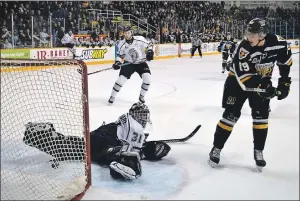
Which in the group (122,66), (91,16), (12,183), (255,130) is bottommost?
(12,183)

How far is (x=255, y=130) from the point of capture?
78.4 inches

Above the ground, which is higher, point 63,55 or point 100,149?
point 63,55

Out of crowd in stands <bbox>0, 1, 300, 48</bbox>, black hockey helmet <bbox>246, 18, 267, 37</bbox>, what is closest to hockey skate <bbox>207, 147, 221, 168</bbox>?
black hockey helmet <bbox>246, 18, 267, 37</bbox>

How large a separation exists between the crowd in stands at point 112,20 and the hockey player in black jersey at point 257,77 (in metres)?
5.13

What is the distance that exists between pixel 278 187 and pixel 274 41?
0.68m

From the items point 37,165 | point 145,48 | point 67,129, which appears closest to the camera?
point 37,165

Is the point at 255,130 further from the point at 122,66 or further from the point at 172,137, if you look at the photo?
the point at 122,66

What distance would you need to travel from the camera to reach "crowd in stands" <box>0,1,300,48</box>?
687 centimetres

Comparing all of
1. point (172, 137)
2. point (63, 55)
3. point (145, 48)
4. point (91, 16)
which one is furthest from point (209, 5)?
point (172, 137)

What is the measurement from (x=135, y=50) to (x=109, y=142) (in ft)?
6.48

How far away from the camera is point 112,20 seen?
9.09 m

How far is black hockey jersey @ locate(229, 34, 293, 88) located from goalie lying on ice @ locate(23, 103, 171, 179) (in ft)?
1.72

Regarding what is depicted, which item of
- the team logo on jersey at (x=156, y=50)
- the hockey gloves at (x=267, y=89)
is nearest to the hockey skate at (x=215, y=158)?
the hockey gloves at (x=267, y=89)

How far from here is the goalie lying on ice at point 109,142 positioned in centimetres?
198
